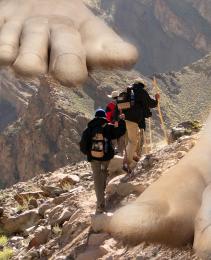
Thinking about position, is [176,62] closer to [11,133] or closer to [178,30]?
[178,30]

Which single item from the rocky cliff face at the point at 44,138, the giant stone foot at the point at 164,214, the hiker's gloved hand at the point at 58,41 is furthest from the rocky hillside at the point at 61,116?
the giant stone foot at the point at 164,214

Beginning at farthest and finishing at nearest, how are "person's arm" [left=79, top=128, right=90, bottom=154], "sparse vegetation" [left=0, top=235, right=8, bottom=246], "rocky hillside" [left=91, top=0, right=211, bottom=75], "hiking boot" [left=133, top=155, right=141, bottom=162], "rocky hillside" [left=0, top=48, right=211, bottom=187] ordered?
"rocky hillside" [left=91, top=0, right=211, bottom=75], "rocky hillside" [left=0, top=48, right=211, bottom=187], "sparse vegetation" [left=0, top=235, right=8, bottom=246], "hiking boot" [left=133, top=155, right=141, bottom=162], "person's arm" [left=79, top=128, right=90, bottom=154]

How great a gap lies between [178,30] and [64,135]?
325 feet

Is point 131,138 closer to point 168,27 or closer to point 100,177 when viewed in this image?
point 100,177

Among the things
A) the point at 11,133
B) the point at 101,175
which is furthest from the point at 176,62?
the point at 101,175

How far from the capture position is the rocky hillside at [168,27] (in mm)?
167750

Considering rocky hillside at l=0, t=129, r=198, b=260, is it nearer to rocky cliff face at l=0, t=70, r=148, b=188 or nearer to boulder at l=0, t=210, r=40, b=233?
boulder at l=0, t=210, r=40, b=233

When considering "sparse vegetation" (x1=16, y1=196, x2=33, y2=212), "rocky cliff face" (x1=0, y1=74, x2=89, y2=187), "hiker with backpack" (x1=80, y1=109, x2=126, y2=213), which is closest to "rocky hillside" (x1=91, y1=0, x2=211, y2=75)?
"rocky cliff face" (x1=0, y1=74, x2=89, y2=187)

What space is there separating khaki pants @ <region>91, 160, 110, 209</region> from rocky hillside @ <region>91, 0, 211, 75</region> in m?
157

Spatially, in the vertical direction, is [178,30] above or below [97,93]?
above

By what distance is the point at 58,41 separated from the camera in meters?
2.99

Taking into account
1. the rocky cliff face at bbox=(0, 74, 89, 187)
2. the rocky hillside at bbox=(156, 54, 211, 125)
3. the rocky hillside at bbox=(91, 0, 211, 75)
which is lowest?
the rocky cliff face at bbox=(0, 74, 89, 187)

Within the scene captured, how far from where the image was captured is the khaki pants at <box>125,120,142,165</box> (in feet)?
28.3

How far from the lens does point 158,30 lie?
176 meters
